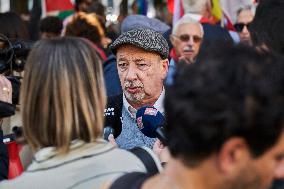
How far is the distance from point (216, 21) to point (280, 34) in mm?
5916

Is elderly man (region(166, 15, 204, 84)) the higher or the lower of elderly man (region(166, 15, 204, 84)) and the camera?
the lower

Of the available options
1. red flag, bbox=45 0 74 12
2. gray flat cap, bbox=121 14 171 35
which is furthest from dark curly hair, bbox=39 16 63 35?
gray flat cap, bbox=121 14 171 35

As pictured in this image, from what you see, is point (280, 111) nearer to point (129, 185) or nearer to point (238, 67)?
point (238, 67)

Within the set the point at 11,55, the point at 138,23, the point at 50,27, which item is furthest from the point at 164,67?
the point at 50,27

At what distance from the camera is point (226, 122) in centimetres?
160

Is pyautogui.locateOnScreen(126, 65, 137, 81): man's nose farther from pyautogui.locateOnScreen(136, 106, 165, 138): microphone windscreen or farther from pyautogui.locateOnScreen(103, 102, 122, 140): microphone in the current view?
pyautogui.locateOnScreen(136, 106, 165, 138): microphone windscreen

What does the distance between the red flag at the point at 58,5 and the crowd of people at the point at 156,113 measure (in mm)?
6059

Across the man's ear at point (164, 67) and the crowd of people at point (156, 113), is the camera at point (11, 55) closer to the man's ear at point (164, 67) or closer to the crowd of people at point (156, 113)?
the crowd of people at point (156, 113)

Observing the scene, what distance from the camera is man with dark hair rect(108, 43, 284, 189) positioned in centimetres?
161

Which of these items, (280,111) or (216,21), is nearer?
(280,111)

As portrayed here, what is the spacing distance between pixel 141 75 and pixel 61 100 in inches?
60.6

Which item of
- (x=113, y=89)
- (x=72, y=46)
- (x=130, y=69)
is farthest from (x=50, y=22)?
(x=72, y=46)

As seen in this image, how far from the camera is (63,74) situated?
262cm

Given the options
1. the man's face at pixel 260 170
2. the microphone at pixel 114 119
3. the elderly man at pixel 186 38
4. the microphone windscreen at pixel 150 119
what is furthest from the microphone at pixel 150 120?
the elderly man at pixel 186 38
